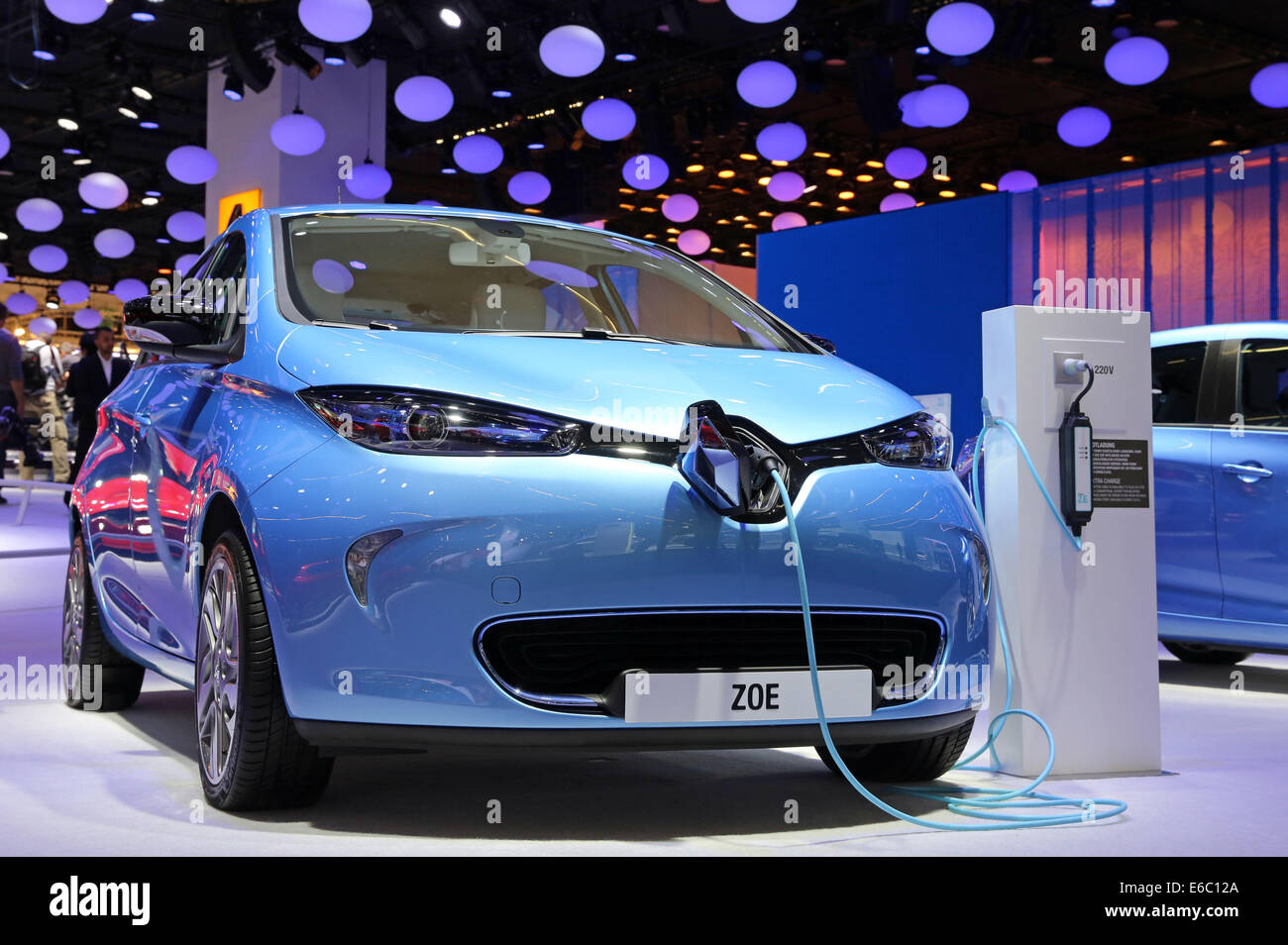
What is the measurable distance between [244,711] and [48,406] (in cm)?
1653

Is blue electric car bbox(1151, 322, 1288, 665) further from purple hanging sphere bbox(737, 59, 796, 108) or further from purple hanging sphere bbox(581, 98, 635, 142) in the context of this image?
purple hanging sphere bbox(581, 98, 635, 142)

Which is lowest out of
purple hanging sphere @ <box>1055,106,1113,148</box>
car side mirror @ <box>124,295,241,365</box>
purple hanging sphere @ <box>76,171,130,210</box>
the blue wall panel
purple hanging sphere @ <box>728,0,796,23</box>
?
car side mirror @ <box>124,295,241,365</box>

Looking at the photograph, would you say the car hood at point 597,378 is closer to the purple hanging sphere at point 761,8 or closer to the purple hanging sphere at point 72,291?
the purple hanging sphere at point 761,8

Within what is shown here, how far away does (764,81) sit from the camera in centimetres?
1137

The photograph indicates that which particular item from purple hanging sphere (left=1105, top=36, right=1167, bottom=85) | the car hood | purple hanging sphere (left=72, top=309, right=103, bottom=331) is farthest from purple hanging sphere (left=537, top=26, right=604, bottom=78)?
purple hanging sphere (left=72, top=309, right=103, bottom=331)

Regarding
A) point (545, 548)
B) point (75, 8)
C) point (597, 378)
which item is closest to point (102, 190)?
point (75, 8)

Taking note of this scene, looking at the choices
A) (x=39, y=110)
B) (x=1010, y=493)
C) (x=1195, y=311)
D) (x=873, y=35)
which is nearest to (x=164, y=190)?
(x=39, y=110)

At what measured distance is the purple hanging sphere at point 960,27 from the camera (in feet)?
32.1

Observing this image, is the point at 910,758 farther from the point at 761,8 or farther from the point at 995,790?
the point at 761,8

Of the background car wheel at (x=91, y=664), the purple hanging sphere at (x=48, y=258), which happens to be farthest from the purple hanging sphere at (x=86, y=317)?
the background car wheel at (x=91, y=664)

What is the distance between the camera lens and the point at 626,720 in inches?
121

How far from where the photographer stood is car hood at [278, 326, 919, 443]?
3.17 meters

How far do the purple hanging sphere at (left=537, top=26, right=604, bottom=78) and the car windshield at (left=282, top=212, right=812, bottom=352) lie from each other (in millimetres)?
5983

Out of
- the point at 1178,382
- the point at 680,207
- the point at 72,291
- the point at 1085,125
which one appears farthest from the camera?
the point at 72,291
